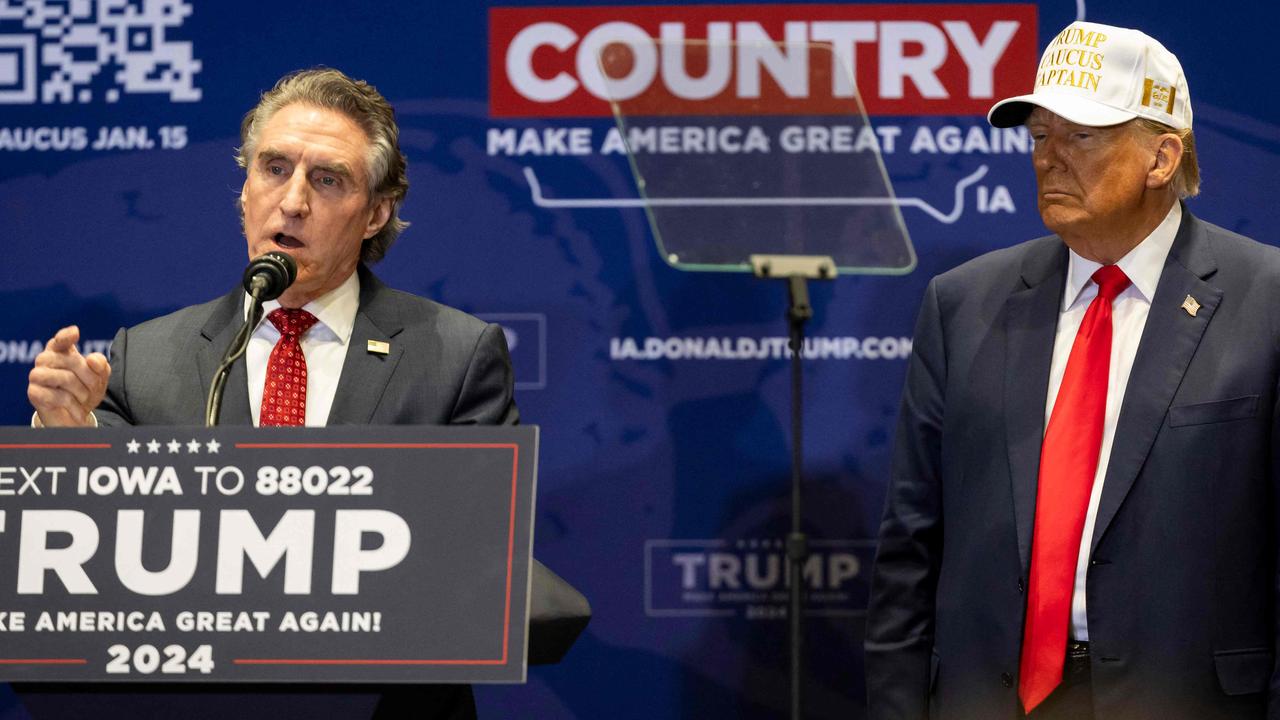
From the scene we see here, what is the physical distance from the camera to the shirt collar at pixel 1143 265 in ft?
7.61

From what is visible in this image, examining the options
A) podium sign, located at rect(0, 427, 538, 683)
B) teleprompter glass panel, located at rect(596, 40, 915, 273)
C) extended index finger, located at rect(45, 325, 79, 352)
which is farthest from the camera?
teleprompter glass panel, located at rect(596, 40, 915, 273)

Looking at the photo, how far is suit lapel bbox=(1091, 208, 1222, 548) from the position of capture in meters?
2.16

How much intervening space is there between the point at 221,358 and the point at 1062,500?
1410mm

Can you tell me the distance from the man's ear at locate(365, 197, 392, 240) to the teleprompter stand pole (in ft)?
2.85

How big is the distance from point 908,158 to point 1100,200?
1.02 metres

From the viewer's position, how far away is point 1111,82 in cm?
233

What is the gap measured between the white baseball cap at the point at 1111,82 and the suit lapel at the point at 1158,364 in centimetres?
27

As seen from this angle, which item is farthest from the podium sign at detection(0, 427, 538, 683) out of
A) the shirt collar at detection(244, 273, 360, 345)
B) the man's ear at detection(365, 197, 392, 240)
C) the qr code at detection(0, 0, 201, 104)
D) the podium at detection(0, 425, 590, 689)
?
the qr code at detection(0, 0, 201, 104)

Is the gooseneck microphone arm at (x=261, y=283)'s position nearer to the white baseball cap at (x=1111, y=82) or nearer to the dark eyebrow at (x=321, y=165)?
the dark eyebrow at (x=321, y=165)

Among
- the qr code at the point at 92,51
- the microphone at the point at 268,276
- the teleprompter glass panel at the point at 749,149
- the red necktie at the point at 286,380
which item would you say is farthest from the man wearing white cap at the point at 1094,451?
the qr code at the point at 92,51

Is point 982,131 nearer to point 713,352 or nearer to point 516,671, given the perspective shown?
point 713,352

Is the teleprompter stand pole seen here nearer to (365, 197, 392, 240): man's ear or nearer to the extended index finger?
(365, 197, 392, 240): man's ear

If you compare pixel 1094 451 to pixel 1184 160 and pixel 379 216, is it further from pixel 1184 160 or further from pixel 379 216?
pixel 379 216

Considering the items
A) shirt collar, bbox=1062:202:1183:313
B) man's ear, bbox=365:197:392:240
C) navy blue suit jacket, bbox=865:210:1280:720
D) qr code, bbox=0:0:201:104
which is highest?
qr code, bbox=0:0:201:104
